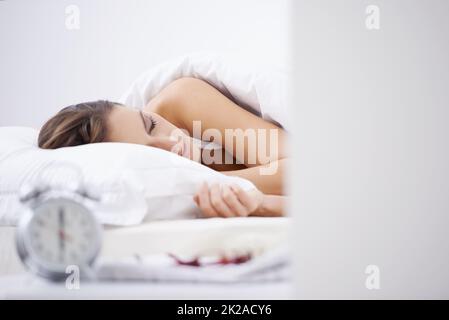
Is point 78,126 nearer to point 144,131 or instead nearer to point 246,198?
point 144,131

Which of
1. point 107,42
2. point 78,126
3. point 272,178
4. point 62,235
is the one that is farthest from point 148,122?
point 62,235

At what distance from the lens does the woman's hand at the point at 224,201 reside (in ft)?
2.97

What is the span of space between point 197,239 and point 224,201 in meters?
0.17

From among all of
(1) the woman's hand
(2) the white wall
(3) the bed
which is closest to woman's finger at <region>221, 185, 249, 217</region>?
(1) the woman's hand

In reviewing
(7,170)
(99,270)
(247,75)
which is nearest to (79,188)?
(99,270)

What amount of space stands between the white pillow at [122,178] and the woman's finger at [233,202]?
1.7 inches

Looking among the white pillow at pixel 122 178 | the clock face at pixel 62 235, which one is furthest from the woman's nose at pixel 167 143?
the clock face at pixel 62 235

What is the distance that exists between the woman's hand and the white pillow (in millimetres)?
27

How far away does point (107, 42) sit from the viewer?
1548 millimetres

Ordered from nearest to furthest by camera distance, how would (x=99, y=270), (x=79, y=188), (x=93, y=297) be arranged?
(x=93, y=297), (x=99, y=270), (x=79, y=188)

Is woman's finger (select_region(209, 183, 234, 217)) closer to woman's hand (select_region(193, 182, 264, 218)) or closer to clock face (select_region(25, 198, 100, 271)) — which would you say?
woman's hand (select_region(193, 182, 264, 218))
